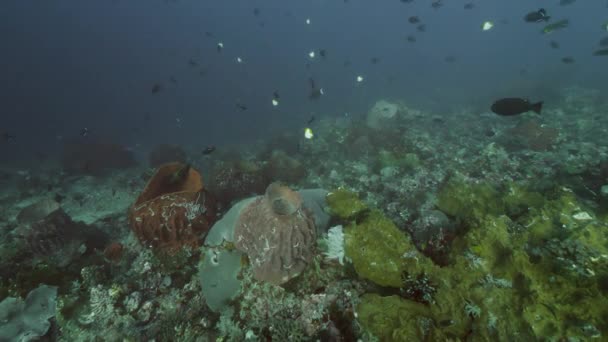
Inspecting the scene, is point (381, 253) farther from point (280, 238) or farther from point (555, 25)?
point (555, 25)

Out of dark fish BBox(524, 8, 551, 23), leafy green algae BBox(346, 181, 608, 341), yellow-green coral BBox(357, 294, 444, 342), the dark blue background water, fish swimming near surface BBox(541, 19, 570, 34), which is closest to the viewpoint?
leafy green algae BBox(346, 181, 608, 341)

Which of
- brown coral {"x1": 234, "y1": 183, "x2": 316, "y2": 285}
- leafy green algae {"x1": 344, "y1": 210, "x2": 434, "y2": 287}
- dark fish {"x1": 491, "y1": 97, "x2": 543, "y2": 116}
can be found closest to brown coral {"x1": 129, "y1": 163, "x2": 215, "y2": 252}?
brown coral {"x1": 234, "y1": 183, "x2": 316, "y2": 285}

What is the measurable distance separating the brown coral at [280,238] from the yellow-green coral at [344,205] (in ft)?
1.75

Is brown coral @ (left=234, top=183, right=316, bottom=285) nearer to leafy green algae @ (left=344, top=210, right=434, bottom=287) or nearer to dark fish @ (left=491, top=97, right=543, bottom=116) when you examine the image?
leafy green algae @ (left=344, top=210, right=434, bottom=287)

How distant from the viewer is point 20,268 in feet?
18.0

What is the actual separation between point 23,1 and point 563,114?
16825cm

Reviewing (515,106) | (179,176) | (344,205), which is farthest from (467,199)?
(179,176)

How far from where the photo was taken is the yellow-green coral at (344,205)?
4.11 m

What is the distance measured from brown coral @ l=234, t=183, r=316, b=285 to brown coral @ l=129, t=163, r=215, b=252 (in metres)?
2.03

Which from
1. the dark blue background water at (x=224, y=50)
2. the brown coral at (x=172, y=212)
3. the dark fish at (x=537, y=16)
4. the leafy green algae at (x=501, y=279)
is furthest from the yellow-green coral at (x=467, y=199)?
the dark blue background water at (x=224, y=50)

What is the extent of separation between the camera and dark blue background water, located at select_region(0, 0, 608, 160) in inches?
3354

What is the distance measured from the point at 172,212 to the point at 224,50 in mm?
136630

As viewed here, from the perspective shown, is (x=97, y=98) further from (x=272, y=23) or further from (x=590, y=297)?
(x=590, y=297)

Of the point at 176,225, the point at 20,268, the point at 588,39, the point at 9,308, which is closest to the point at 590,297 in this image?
the point at 176,225
